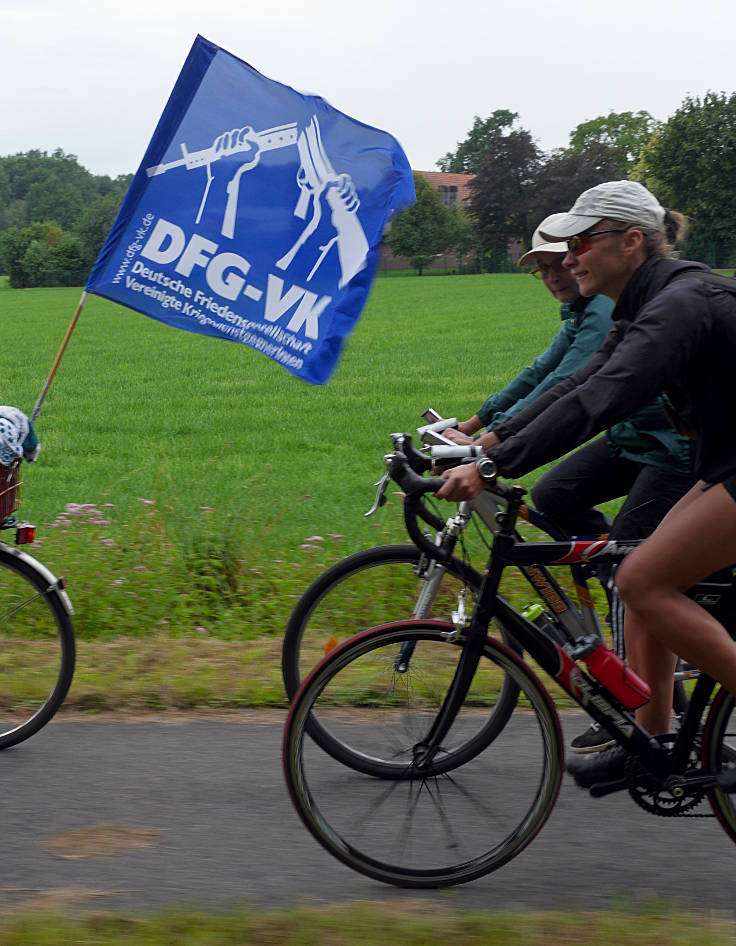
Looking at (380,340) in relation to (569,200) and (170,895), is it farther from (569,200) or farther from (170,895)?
(569,200)

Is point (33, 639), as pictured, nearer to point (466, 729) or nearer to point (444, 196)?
point (466, 729)

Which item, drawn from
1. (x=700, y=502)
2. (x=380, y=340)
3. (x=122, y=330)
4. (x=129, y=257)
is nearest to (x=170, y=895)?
(x=700, y=502)

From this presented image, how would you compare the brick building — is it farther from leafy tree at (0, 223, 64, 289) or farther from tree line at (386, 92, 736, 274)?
leafy tree at (0, 223, 64, 289)

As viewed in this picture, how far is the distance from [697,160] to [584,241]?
266 ft

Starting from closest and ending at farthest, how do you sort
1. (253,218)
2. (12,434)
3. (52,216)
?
(12,434) < (253,218) < (52,216)

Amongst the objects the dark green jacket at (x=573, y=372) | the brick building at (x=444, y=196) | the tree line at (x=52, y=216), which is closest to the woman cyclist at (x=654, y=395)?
the dark green jacket at (x=573, y=372)

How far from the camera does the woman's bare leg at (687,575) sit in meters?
3.30

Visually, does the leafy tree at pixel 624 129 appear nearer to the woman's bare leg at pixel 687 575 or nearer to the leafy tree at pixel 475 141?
the leafy tree at pixel 475 141

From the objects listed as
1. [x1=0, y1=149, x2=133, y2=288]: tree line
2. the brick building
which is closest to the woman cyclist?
[x1=0, y1=149, x2=133, y2=288]: tree line

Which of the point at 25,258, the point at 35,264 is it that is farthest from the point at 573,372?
the point at 35,264

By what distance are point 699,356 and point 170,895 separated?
6.78 ft

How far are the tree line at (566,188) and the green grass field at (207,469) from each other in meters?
47.0

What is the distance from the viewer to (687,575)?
132 inches

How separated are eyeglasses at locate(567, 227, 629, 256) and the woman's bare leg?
768mm
